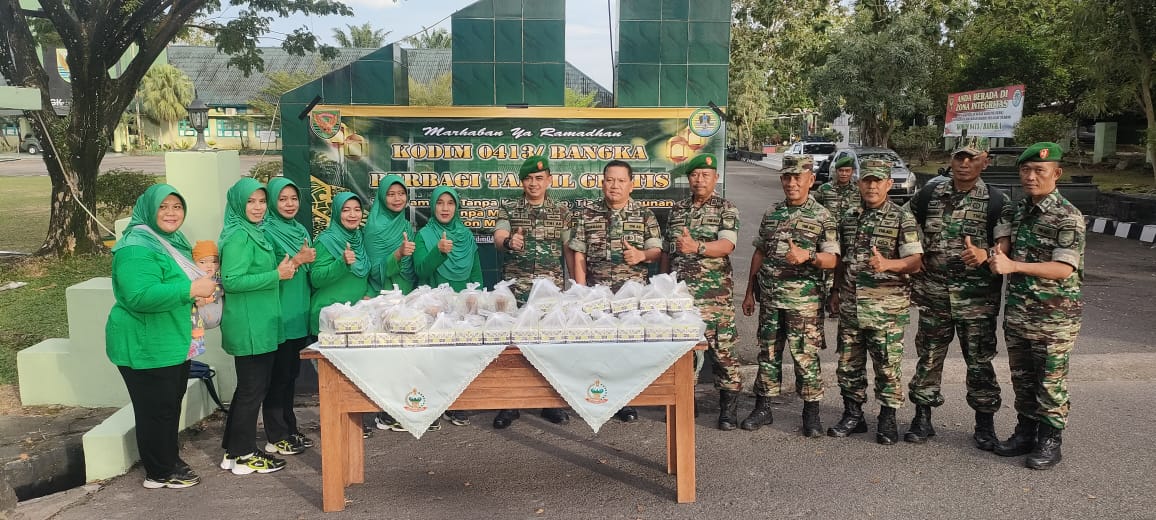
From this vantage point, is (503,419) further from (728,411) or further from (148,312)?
(148,312)

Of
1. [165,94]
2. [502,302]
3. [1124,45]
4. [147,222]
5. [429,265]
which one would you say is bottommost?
[502,302]

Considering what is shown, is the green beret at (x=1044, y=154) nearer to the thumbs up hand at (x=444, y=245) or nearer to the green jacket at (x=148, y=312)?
the thumbs up hand at (x=444, y=245)

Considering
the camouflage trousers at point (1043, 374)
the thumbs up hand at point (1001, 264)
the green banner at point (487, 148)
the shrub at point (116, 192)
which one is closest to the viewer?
the thumbs up hand at point (1001, 264)

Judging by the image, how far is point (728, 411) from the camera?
15.9 ft

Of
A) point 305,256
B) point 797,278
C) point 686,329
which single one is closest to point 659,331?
point 686,329

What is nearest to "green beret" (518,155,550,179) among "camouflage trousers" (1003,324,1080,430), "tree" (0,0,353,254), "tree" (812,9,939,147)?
"camouflage trousers" (1003,324,1080,430)

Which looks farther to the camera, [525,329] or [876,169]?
[876,169]

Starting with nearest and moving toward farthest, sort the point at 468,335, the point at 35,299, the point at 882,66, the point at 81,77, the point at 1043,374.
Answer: the point at 468,335, the point at 1043,374, the point at 35,299, the point at 81,77, the point at 882,66

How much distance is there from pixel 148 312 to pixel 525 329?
1.81 meters

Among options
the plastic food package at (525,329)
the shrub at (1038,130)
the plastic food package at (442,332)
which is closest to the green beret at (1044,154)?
the plastic food package at (525,329)

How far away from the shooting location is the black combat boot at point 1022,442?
432 centimetres

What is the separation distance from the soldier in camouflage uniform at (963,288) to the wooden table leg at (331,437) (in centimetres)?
316

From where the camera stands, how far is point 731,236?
4.70 m

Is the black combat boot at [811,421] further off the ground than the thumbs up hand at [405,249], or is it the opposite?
the thumbs up hand at [405,249]
